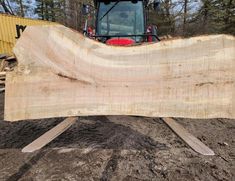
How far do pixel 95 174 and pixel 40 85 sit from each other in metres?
1.01

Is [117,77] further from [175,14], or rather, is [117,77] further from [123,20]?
[175,14]

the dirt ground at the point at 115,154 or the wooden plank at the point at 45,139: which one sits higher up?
the wooden plank at the point at 45,139

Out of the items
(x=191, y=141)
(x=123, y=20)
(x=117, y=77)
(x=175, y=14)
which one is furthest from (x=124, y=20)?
(x=175, y=14)

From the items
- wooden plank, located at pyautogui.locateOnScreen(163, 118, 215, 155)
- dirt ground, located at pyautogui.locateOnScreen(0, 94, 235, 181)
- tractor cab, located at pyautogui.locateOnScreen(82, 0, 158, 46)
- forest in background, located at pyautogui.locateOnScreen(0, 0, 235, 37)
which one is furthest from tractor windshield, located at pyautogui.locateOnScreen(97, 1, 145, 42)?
forest in background, located at pyautogui.locateOnScreen(0, 0, 235, 37)

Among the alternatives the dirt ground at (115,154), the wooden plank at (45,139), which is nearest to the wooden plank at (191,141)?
the dirt ground at (115,154)

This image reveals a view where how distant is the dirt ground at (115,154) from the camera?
3051 millimetres

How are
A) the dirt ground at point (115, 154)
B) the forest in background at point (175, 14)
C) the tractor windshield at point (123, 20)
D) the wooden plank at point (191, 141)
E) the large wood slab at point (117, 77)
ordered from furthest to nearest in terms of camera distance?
the forest in background at point (175, 14)
the tractor windshield at point (123, 20)
the dirt ground at point (115, 154)
the large wood slab at point (117, 77)
the wooden plank at point (191, 141)

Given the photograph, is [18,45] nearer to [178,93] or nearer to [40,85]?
[40,85]

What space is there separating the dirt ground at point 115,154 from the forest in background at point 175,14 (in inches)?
647

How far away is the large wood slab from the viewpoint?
9.61ft

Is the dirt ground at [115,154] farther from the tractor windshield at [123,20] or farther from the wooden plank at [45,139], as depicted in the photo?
the tractor windshield at [123,20]

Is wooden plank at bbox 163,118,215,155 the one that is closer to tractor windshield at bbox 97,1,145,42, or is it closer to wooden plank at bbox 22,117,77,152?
wooden plank at bbox 22,117,77,152

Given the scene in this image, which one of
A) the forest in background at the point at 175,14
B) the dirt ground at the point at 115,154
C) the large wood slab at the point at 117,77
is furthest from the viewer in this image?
the forest in background at the point at 175,14

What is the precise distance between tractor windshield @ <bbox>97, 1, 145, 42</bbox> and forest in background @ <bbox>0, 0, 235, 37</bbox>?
559 inches
